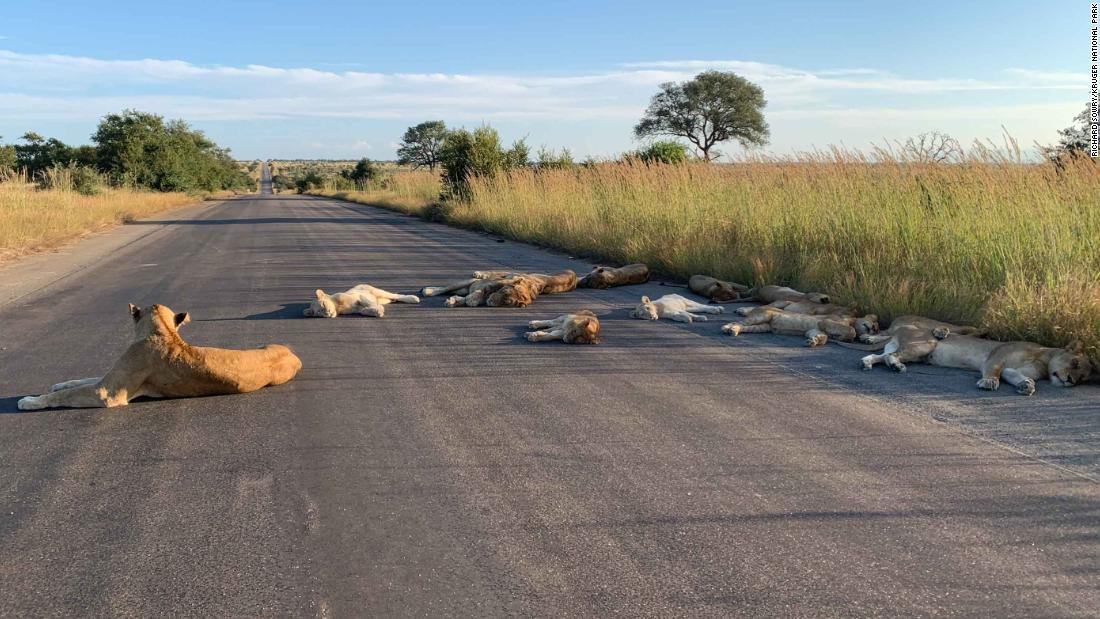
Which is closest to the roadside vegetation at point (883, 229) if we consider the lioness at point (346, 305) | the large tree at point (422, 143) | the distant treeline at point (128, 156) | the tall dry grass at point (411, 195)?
the lioness at point (346, 305)

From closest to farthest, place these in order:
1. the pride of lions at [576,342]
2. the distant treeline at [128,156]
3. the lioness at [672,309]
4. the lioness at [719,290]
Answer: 1. the pride of lions at [576,342]
2. the lioness at [672,309]
3. the lioness at [719,290]
4. the distant treeline at [128,156]

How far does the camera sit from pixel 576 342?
7895 mm

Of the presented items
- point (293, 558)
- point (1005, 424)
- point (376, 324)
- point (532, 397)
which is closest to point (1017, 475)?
point (1005, 424)

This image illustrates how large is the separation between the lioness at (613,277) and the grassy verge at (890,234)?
0.88 metres

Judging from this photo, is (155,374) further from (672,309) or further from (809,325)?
(809,325)

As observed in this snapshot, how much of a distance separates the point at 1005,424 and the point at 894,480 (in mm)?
1489

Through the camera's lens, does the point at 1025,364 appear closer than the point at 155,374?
No

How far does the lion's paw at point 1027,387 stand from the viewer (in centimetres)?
602

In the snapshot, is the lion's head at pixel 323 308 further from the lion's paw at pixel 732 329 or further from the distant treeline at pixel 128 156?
the distant treeline at pixel 128 156

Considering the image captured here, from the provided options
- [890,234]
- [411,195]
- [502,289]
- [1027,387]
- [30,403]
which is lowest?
[30,403]

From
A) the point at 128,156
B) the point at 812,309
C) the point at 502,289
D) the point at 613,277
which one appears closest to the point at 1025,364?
the point at 812,309

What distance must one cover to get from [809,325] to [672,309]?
149 centimetres

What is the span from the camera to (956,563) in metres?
3.43

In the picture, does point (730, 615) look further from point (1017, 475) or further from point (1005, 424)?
point (1005, 424)
